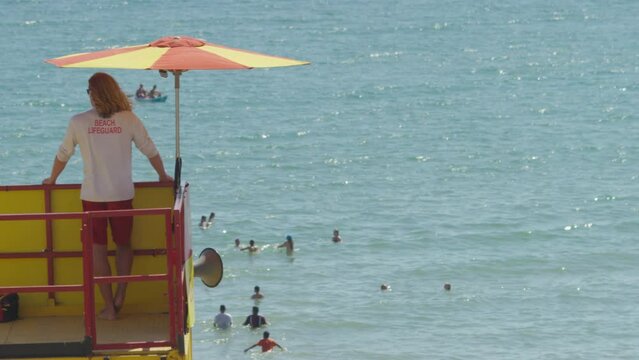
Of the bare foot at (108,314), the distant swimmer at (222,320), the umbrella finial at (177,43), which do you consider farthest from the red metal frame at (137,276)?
the distant swimmer at (222,320)

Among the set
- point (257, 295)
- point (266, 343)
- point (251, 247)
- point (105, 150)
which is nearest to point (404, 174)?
point (251, 247)

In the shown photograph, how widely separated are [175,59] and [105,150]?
74 cm

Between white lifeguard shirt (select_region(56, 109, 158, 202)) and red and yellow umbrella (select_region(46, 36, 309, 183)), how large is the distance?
335 millimetres

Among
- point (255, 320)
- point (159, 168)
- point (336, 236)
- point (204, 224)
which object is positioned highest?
point (159, 168)

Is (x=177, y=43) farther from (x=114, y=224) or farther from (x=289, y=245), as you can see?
(x=289, y=245)

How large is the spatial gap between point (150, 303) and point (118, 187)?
0.90m

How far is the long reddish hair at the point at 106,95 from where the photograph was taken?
9281mm

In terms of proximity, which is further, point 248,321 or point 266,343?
point 248,321

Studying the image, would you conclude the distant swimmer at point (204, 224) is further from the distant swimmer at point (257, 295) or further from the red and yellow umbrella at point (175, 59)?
the red and yellow umbrella at point (175, 59)

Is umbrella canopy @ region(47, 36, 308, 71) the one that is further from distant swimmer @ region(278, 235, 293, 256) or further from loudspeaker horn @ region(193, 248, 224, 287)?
distant swimmer @ region(278, 235, 293, 256)

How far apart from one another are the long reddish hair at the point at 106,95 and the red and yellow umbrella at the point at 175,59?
0.31 ft

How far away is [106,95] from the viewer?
9.34 meters

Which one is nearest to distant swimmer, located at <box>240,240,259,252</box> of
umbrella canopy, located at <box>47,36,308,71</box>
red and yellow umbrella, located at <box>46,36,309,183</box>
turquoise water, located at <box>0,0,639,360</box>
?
turquoise water, located at <box>0,0,639,360</box>

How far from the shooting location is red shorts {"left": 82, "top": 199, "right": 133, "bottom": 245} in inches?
371
